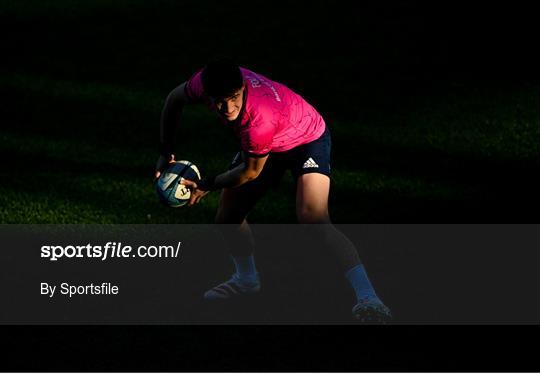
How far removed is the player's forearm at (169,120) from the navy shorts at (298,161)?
1.85ft

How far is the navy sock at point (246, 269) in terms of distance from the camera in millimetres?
8164

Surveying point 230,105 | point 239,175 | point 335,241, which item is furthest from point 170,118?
point 335,241

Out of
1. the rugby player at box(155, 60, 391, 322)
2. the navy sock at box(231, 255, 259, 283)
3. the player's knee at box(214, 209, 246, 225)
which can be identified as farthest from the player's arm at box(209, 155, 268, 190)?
the navy sock at box(231, 255, 259, 283)

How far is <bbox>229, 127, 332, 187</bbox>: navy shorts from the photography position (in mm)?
7488

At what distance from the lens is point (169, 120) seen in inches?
309

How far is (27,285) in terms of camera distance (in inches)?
332

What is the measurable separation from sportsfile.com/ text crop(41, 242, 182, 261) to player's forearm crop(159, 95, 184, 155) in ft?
4.88

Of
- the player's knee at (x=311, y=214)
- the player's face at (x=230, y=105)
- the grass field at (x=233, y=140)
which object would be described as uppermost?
the player's face at (x=230, y=105)

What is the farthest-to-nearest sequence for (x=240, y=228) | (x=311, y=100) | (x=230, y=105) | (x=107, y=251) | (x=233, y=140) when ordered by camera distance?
(x=311, y=100) → (x=233, y=140) → (x=107, y=251) → (x=240, y=228) → (x=230, y=105)

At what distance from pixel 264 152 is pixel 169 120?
1085mm

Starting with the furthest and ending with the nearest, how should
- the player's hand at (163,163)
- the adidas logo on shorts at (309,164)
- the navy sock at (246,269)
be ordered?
the navy sock at (246,269) < the player's hand at (163,163) < the adidas logo on shorts at (309,164)

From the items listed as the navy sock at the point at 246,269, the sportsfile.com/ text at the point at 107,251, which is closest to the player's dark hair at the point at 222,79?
the navy sock at the point at 246,269

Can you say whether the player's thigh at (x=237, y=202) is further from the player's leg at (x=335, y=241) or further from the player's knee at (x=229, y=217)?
the player's leg at (x=335, y=241)

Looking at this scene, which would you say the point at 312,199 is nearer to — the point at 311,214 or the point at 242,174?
the point at 311,214
